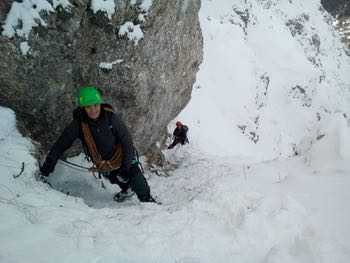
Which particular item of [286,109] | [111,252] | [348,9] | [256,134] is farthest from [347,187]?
[348,9]

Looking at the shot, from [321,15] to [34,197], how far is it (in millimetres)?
32221

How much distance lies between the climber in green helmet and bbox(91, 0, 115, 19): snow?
1.89 metres

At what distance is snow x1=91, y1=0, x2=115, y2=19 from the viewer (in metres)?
7.16

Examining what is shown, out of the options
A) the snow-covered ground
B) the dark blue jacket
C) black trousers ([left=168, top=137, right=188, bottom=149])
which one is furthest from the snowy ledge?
black trousers ([left=168, top=137, right=188, bottom=149])

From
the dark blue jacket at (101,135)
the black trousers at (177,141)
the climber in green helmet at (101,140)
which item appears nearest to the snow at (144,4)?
the climber in green helmet at (101,140)

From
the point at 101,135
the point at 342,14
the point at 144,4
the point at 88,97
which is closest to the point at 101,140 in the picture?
the point at 101,135

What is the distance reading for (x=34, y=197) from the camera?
5.41 m

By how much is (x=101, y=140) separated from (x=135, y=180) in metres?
0.89

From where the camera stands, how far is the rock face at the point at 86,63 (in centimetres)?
676

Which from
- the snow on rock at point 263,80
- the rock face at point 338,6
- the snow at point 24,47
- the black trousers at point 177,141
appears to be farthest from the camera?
the rock face at point 338,6

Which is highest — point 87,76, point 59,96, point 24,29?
point 24,29

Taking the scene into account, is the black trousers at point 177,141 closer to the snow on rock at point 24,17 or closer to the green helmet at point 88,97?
the snow on rock at point 24,17

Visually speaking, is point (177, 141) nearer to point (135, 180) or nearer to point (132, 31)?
point (132, 31)

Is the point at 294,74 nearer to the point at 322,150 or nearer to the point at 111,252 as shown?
the point at 322,150
